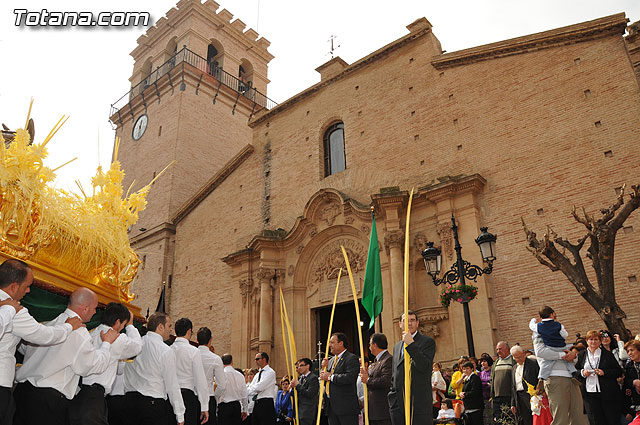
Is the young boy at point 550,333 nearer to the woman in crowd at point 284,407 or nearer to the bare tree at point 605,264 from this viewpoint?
the bare tree at point 605,264

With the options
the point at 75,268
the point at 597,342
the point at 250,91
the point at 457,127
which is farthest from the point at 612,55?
the point at 250,91

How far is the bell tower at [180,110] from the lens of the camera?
22141 mm

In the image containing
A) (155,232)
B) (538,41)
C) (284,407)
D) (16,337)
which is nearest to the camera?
(16,337)

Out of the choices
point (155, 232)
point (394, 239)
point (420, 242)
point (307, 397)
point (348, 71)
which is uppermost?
point (348, 71)

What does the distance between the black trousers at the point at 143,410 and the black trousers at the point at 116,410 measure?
40 mm

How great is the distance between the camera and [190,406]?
5.80m

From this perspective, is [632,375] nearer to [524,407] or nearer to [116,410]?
[524,407]

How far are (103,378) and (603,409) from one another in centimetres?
636

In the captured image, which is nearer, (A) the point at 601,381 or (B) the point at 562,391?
(B) the point at 562,391

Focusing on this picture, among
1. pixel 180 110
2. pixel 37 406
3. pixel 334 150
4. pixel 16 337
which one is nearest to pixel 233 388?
pixel 37 406

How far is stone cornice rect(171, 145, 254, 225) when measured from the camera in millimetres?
20750

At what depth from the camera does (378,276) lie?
5.25 meters

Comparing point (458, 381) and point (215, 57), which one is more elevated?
point (215, 57)

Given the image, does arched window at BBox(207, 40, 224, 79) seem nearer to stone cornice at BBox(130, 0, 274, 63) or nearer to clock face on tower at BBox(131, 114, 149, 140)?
stone cornice at BBox(130, 0, 274, 63)
